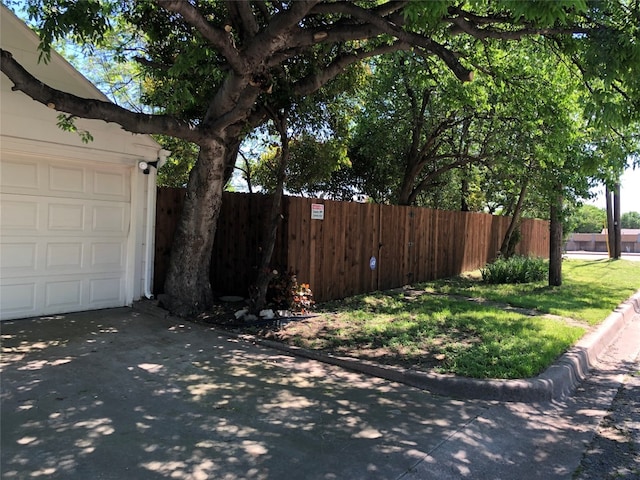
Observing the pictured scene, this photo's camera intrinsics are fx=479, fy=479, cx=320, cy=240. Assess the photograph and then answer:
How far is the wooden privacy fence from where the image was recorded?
868 centimetres

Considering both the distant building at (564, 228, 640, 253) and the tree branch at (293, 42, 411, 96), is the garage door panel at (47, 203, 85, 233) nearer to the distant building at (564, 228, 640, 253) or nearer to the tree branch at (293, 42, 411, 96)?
the tree branch at (293, 42, 411, 96)

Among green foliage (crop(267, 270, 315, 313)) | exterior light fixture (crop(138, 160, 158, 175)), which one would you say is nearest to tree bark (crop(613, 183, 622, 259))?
green foliage (crop(267, 270, 315, 313))

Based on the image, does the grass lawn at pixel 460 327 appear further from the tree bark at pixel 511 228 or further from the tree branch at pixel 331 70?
the tree bark at pixel 511 228

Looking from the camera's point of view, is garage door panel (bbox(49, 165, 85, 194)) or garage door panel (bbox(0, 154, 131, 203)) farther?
garage door panel (bbox(49, 165, 85, 194))

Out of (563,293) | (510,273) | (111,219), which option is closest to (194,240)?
(111,219)

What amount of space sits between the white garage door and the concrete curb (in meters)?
2.46

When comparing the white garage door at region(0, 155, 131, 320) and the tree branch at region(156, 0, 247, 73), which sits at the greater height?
the tree branch at region(156, 0, 247, 73)

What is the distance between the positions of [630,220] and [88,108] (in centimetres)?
12227

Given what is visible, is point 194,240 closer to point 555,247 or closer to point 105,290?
point 105,290

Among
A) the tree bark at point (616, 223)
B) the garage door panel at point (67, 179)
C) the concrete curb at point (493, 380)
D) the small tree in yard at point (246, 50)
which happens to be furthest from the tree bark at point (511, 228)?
the garage door panel at point (67, 179)

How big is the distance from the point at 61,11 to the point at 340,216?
5.69m

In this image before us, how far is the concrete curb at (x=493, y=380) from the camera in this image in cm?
495

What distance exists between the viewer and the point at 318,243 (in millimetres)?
9039

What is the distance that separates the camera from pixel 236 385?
4.95 metres
